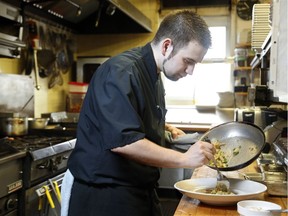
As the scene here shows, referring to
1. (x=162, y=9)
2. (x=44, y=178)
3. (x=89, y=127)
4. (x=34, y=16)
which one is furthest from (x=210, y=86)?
(x=89, y=127)

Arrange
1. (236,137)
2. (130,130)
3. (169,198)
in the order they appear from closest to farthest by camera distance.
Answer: (130,130) → (236,137) → (169,198)

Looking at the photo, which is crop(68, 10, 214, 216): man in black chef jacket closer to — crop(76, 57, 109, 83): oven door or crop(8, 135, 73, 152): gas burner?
crop(8, 135, 73, 152): gas burner

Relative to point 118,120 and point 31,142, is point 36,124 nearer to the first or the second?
point 31,142

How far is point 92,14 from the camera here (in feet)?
15.6

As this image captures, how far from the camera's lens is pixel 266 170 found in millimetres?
1922

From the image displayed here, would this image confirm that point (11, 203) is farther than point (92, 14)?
No

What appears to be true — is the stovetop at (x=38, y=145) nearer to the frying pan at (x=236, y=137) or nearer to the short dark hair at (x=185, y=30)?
the frying pan at (x=236, y=137)

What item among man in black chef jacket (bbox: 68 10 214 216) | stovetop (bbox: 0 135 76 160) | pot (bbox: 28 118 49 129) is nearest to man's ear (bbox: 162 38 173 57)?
man in black chef jacket (bbox: 68 10 214 216)

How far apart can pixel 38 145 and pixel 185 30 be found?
1567 millimetres

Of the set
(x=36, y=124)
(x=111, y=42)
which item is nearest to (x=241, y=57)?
(x=111, y=42)

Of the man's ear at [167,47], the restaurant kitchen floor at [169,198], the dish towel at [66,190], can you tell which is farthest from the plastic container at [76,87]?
the man's ear at [167,47]

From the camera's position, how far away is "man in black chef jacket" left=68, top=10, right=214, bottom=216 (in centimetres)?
125

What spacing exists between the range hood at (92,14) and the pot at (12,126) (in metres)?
0.97

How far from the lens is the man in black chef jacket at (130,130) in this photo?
1.25 m
